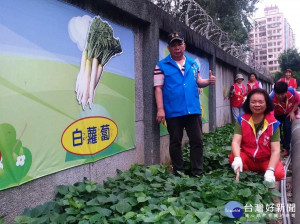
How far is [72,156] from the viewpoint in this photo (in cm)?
300

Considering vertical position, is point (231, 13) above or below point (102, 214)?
above

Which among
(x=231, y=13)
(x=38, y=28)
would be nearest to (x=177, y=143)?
(x=38, y=28)

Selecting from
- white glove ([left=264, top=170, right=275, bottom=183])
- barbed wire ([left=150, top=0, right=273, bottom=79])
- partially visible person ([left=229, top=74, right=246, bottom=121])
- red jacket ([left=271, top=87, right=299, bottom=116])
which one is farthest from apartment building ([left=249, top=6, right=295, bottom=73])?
white glove ([left=264, top=170, right=275, bottom=183])

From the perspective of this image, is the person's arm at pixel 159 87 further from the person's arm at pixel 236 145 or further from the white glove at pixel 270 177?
the white glove at pixel 270 177

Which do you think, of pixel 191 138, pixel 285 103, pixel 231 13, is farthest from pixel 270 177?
pixel 231 13

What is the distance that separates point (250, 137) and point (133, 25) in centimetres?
207

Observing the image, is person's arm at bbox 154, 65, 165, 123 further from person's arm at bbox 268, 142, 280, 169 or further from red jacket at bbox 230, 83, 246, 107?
red jacket at bbox 230, 83, 246, 107

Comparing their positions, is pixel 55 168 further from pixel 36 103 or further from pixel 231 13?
pixel 231 13

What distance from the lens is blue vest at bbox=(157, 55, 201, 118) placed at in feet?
12.8

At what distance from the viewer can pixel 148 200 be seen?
2.71 metres

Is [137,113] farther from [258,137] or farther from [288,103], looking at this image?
[288,103]

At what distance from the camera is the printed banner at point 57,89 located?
2314 millimetres

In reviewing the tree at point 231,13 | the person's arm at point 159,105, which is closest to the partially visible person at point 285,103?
the person's arm at point 159,105

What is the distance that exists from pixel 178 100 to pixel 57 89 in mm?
1617
